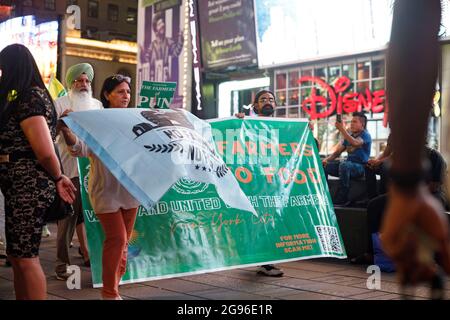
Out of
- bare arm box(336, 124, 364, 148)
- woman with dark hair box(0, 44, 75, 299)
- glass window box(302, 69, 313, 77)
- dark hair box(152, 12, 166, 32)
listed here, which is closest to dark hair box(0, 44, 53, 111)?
woman with dark hair box(0, 44, 75, 299)

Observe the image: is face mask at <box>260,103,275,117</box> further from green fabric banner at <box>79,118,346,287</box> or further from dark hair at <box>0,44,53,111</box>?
dark hair at <box>0,44,53,111</box>

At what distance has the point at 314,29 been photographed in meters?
19.1

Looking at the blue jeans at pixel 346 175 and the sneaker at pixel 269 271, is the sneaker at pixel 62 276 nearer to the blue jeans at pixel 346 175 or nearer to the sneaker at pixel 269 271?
the sneaker at pixel 269 271

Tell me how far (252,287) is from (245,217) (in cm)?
64

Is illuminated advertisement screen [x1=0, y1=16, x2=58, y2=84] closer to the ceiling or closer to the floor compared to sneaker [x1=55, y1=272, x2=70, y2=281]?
closer to the ceiling

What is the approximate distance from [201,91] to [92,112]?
2052cm

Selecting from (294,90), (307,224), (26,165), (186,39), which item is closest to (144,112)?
(26,165)

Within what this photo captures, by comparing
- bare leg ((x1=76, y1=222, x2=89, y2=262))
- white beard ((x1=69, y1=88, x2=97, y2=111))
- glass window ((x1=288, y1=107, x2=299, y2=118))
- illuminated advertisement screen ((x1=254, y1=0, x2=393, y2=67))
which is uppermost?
illuminated advertisement screen ((x1=254, y1=0, x2=393, y2=67))

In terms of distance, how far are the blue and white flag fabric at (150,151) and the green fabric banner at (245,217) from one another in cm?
78

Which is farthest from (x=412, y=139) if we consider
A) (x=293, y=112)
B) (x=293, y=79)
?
(x=293, y=79)

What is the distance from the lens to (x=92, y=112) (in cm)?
473

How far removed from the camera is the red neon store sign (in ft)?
55.8

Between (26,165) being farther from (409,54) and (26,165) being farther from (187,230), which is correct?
(409,54)

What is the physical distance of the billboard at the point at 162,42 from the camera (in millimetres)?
26578
